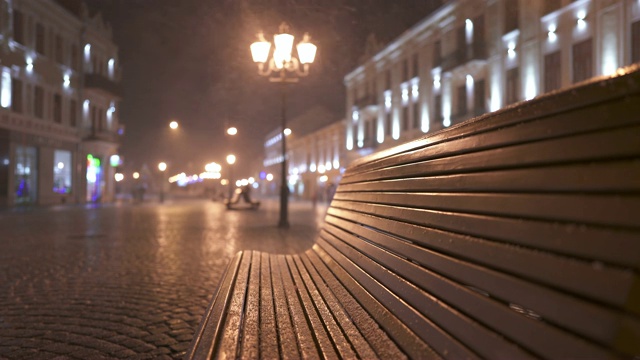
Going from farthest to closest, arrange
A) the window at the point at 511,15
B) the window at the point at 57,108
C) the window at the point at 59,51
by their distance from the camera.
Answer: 1. the window at the point at 57,108
2. the window at the point at 59,51
3. the window at the point at 511,15

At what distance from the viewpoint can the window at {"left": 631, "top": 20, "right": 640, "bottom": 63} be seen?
16.9m

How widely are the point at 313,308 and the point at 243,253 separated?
8.27 ft

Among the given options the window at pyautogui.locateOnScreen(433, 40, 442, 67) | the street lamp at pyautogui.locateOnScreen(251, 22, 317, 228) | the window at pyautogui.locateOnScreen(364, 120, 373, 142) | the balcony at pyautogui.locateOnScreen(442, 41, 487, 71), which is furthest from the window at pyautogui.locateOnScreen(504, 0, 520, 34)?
the window at pyautogui.locateOnScreen(364, 120, 373, 142)

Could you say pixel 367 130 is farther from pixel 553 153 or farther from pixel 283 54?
pixel 553 153

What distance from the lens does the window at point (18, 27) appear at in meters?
26.7

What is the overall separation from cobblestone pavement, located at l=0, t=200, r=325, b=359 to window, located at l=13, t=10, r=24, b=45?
1955 cm

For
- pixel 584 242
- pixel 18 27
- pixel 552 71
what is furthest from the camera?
pixel 18 27

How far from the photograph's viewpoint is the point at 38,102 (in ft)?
97.4

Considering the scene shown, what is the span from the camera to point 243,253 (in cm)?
526

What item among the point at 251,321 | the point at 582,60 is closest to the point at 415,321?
the point at 251,321

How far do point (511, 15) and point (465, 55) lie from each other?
3.23 metres

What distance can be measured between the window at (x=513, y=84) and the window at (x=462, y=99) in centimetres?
349

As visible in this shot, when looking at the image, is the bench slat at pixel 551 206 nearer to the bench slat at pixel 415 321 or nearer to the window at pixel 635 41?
the bench slat at pixel 415 321

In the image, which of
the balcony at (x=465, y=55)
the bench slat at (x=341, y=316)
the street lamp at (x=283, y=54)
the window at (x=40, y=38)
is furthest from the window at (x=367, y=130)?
the bench slat at (x=341, y=316)
